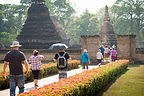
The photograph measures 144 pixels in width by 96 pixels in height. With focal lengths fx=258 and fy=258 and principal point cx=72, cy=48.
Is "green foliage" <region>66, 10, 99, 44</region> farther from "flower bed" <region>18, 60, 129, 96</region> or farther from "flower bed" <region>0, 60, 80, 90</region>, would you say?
"flower bed" <region>18, 60, 129, 96</region>

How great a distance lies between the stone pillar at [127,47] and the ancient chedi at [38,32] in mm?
15372

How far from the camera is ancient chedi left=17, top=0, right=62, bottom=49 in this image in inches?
1575

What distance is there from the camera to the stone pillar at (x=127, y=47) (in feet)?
87.8

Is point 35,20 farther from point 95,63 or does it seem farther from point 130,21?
point 130,21

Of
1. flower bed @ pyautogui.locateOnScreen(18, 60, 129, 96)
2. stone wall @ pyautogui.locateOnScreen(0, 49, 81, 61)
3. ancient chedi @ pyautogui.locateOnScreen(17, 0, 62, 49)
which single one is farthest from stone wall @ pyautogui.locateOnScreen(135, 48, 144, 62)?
ancient chedi @ pyautogui.locateOnScreen(17, 0, 62, 49)

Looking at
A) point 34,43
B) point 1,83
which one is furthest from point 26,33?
point 1,83

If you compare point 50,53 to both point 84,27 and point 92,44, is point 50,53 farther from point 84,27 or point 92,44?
point 84,27

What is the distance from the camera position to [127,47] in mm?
26875

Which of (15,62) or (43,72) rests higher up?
(15,62)

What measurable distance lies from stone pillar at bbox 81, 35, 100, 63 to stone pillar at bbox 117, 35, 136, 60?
2412 millimetres

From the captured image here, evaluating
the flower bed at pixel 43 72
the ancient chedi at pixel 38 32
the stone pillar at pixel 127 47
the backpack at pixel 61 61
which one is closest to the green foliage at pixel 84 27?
the ancient chedi at pixel 38 32

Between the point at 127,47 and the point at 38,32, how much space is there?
17.9 meters

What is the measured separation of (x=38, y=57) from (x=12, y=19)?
164ft

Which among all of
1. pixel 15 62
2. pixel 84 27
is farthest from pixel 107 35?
pixel 15 62
